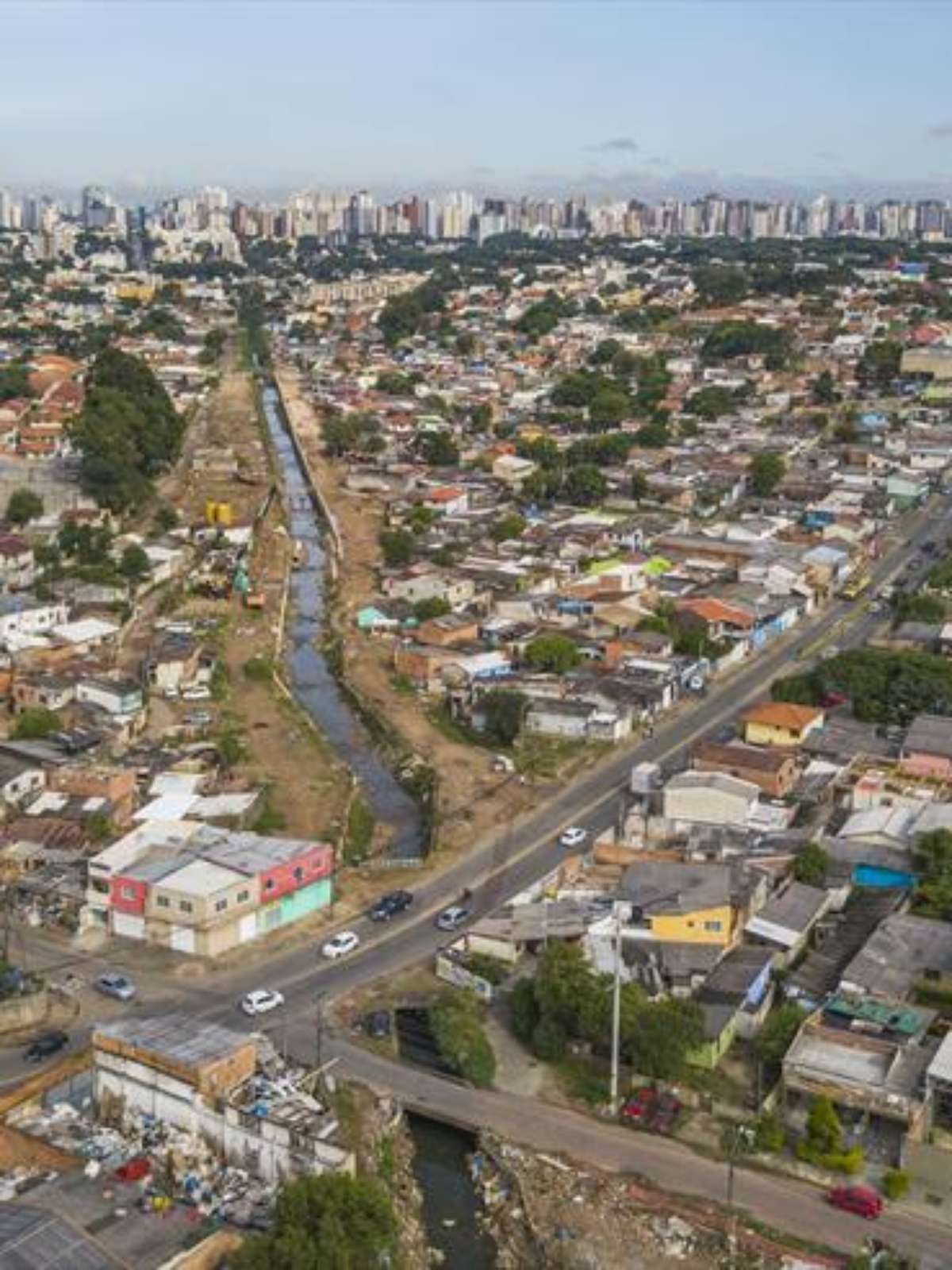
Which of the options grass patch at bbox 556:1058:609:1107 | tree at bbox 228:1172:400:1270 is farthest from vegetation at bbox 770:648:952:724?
tree at bbox 228:1172:400:1270

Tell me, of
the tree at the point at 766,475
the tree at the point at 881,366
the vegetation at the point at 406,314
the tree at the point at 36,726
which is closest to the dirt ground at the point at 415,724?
the tree at the point at 36,726

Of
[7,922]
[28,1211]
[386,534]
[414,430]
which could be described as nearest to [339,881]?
[7,922]

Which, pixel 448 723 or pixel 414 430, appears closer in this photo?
pixel 448 723

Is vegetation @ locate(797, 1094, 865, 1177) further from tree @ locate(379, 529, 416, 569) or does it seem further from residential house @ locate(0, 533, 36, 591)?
residential house @ locate(0, 533, 36, 591)

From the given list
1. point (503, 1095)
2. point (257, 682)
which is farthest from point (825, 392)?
point (503, 1095)

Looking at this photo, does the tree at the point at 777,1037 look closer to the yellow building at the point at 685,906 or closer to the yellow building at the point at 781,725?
the yellow building at the point at 685,906

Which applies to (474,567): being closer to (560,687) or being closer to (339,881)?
(560,687)

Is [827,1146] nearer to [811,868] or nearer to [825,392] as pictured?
[811,868]

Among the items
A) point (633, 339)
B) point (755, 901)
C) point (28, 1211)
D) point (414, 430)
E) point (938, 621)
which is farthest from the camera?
point (633, 339)
